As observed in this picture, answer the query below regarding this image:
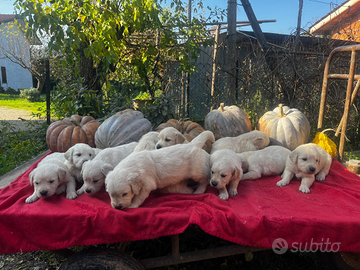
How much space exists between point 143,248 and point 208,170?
133 cm

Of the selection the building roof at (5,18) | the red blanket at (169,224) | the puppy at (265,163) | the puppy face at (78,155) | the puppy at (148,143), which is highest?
the building roof at (5,18)

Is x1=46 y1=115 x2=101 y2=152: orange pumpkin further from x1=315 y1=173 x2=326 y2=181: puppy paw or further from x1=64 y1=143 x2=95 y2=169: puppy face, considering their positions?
x1=315 y1=173 x2=326 y2=181: puppy paw

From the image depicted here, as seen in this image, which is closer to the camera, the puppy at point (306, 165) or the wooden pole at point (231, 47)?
the puppy at point (306, 165)

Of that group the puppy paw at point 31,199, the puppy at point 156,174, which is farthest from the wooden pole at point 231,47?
the puppy paw at point 31,199

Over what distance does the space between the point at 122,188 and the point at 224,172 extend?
0.93 m

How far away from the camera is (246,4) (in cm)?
561

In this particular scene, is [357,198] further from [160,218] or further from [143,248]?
[143,248]

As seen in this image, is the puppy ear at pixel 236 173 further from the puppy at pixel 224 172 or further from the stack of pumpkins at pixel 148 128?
the stack of pumpkins at pixel 148 128

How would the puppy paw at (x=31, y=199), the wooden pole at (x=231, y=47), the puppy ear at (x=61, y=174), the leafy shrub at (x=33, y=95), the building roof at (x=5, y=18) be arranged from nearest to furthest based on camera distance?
the puppy paw at (x=31, y=199), the puppy ear at (x=61, y=174), the wooden pole at (x=231, y=47), the leafy shrub at (x=33, y=95), the building roof at (x=5, y=18)

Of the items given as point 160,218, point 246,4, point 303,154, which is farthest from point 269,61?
point 160,218

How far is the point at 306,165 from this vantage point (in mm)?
2658

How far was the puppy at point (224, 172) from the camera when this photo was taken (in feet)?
7.89

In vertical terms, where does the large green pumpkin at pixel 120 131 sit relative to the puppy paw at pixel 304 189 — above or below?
above

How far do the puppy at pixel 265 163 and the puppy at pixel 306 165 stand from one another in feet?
0.44
